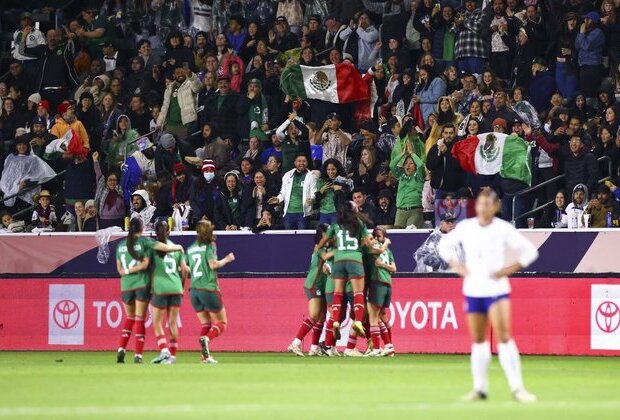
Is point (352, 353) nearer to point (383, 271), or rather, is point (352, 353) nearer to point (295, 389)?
point (383, 271)

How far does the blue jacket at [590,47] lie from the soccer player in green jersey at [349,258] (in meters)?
7.34

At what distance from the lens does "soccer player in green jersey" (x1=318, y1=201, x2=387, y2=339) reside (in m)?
23.5

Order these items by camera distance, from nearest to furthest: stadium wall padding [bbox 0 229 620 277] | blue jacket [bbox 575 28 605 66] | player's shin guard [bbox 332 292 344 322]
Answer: player's shin guard [bbox 332 292 344 322] < stadium wall padding [bbox 0 229 620 277] < blue jacket [bbox 575 28 605 66]

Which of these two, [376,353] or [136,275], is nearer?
[136,275]

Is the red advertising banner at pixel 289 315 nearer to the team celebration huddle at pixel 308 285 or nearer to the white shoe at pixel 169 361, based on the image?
the team celebration huddle at pixel 308 285

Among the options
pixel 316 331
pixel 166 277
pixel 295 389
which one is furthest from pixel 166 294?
pixel 295 389

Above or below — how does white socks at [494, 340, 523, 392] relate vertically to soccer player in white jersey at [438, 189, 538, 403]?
below

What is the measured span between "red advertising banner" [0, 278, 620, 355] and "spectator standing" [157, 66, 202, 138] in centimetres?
612

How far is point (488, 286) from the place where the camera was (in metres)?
14.2

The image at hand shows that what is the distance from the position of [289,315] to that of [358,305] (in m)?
3.19

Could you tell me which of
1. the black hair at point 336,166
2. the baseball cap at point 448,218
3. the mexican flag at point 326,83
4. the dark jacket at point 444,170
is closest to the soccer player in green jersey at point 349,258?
the baseball cap at point 448,218

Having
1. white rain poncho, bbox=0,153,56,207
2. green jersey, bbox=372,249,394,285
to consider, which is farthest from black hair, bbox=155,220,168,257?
white rain poncho, bbox=0,153,56,207

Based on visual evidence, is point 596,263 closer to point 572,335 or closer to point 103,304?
Answer: point 572,335

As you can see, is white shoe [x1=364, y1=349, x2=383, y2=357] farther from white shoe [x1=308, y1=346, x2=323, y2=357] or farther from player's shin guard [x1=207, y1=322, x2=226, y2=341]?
player's shin guard [x1=207, y1=322, x2=226, y2=341]
